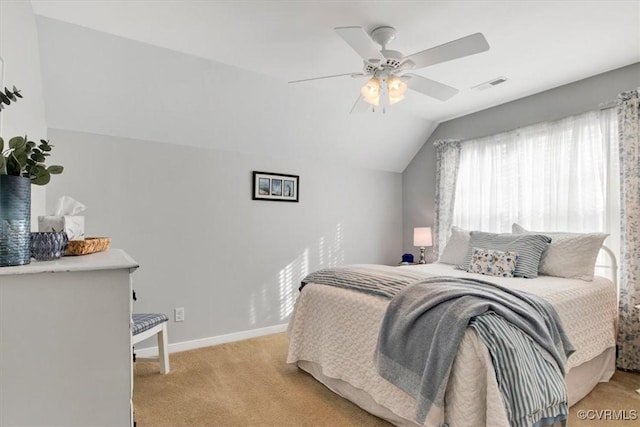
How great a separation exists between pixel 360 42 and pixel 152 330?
246 cm

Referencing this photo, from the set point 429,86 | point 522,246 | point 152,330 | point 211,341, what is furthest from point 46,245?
point 522,246

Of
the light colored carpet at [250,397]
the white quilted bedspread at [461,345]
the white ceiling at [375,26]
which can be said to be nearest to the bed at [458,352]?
the white quilted bedspread at [461,345]

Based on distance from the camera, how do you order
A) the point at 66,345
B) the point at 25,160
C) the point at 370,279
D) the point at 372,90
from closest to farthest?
the point at 66,345 → the point at 25,160 → the point at 372,90 → the point at 370,279

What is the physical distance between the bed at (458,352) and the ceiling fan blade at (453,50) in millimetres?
1484

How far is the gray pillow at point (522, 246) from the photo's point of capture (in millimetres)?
2887

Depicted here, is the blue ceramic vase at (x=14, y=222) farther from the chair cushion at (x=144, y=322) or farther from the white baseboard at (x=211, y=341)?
the white baseboard at (x=211, y=341)

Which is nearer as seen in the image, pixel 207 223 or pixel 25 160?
pixel 25 160

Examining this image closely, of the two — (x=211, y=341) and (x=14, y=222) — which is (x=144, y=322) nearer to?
(x=211, y=341)

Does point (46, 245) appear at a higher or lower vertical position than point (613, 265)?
higher

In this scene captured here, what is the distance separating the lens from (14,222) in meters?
0.98

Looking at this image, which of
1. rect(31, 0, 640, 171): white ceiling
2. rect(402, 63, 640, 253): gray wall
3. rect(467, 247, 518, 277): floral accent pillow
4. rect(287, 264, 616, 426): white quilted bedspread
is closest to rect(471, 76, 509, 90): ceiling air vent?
rect(31, 0, 640, 171): white ceiling

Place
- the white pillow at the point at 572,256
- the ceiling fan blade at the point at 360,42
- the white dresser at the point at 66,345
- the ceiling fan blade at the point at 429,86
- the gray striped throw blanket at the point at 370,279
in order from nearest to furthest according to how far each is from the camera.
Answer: the white dresser at the point at 66,345
the ceiling fan blade at the point at 360,42
the gray striped throw blanket at the point at 370,279
the ceiling fan blade at the point at 429,86
the white pillow at the point at 572,256

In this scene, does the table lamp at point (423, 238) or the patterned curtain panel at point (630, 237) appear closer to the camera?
the patterned curtain panel at point (630, 237)

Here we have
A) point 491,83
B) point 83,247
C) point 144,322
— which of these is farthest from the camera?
point 491,83
